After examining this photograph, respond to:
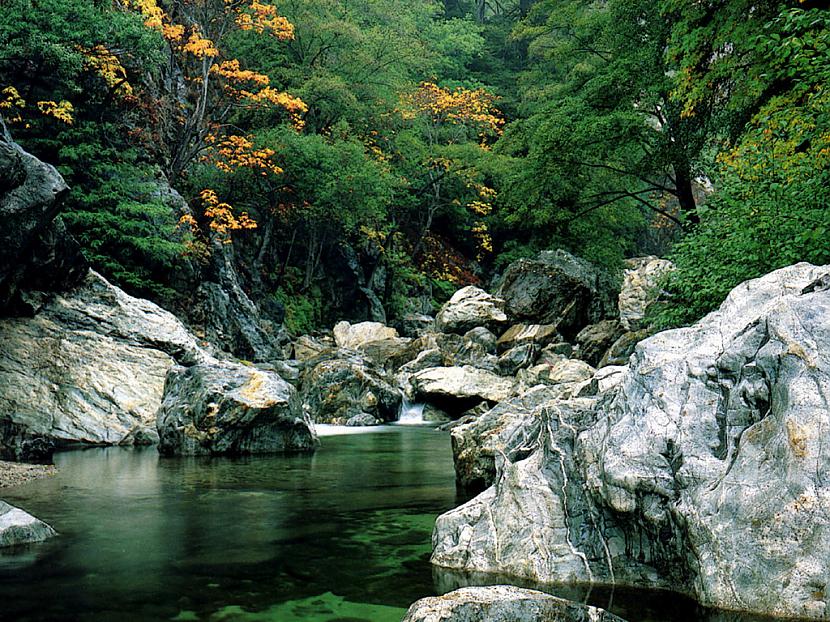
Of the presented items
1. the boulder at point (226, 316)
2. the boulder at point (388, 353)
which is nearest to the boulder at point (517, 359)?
the boulder at point (388, 353)

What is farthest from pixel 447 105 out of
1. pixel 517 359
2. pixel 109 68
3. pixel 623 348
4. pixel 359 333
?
pixel 623 348

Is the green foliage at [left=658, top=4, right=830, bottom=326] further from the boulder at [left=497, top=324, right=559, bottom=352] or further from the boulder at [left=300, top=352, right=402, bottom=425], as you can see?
the boulder at [left=497, top=324, right=559, bottom=352]

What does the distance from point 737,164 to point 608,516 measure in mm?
7428

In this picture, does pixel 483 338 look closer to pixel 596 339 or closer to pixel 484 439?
pixel 596 339

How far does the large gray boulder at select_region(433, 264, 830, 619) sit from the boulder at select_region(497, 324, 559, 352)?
1769 centimetres

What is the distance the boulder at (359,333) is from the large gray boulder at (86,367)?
13.1m

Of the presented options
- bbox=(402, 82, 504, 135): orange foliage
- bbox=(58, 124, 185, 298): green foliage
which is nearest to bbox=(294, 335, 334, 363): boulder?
bbox=(58, 124, 185, 298): green foliage

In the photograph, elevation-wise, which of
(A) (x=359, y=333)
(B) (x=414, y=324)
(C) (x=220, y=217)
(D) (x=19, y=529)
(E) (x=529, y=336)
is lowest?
Answer: (D) (x=19, y=529)

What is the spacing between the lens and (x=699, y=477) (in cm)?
462

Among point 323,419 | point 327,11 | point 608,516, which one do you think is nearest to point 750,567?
point 608,516

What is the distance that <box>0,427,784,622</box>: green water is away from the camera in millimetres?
4621

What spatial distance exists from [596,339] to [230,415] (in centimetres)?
1335

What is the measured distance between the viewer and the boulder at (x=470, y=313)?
26125 mm

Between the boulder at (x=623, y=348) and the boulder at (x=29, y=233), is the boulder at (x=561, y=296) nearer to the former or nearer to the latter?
the boulder at (x=623, y=348)
